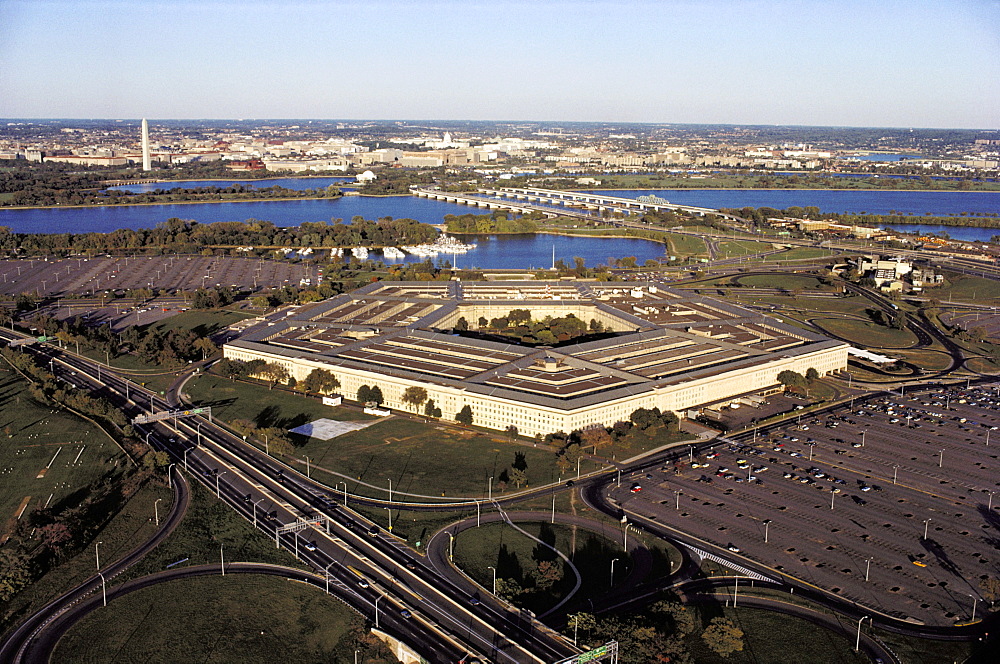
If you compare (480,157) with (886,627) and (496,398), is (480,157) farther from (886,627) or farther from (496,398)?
(886,627)

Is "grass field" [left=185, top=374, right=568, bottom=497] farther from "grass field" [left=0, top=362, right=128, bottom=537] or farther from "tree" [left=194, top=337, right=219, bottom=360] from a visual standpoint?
Answer: "tree" [left=194, top=337, right=219, bottom=360]

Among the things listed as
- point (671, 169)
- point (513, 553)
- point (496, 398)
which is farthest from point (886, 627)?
point (671, 169)

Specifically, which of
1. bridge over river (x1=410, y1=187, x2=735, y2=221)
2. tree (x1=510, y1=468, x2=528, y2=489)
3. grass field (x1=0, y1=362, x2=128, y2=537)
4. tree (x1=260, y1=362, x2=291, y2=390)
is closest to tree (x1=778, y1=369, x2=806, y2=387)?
tree (x1=510, y1=468, x2=528, y2=489)

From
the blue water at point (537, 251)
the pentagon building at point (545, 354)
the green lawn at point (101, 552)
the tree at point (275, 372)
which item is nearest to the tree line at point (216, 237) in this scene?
the blue water at point (537, 251)

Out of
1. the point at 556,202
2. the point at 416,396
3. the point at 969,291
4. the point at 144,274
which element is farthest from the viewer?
the point at 556,202

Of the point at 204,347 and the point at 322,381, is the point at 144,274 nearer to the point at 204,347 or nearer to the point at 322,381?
the point at 204,347

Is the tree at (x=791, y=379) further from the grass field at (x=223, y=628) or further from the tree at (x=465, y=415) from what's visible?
the grass field at (x=223, y=628)

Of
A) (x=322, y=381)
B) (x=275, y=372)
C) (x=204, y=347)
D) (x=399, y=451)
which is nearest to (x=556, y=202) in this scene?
(x=204, y=347)
